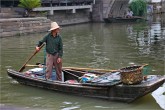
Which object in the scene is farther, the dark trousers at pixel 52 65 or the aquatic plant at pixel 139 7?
A: the aquatic plant at pixel 139 7

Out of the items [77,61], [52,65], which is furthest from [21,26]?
[52,65]

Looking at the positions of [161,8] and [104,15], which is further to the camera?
[161,8]

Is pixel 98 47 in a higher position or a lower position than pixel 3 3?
lower

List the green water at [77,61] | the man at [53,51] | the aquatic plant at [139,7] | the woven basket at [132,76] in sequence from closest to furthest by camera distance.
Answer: the woven basket at [132,76], the green water at [77,61], the man at [53,51], the aquatic plant at [139,7]

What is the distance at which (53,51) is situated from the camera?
991 cm

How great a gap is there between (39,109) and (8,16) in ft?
66.4

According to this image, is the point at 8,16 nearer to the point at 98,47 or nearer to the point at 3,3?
the point at 3,3

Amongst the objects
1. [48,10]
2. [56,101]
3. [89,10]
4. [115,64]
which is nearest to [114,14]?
[89,10]

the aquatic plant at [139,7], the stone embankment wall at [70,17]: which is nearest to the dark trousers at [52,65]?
the stone embankment wall at [70,17]

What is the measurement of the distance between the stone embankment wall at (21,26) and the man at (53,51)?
13998mm

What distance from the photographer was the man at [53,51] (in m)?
9.86

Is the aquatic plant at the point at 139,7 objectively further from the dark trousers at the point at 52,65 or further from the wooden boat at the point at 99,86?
the dark trousers at the point at 52,65

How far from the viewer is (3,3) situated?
3177cm

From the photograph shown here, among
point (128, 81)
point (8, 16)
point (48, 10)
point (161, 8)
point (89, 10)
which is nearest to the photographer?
point (128, 81)
